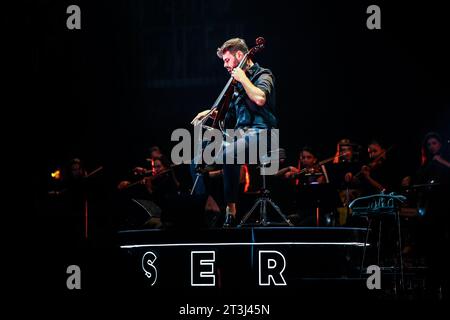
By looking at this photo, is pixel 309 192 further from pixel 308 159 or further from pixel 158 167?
pixel 158 167

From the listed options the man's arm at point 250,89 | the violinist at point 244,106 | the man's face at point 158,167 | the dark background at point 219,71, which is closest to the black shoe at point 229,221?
the violinist at point 244,106

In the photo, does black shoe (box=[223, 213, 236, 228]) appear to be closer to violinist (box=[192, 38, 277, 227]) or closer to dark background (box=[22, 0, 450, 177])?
violinist (box=[192, 38, 277, 227])

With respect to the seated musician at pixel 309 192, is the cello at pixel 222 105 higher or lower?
higher

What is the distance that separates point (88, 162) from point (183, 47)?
95.6 inches

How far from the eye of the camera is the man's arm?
589cm

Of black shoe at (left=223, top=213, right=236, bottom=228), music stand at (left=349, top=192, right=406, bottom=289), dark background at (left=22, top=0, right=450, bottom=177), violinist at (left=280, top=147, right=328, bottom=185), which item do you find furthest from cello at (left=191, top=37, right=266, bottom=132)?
dark background at (left=22, top=0, right=450, bottom=177)

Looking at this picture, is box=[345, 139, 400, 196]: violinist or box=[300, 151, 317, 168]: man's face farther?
box=[300, 151, 317, 168]: man's face

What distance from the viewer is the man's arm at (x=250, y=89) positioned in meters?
5.89

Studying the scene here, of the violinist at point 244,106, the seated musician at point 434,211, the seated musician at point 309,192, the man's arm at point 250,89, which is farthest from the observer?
the seated musician at point 309,192

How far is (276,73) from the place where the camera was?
10.3 m

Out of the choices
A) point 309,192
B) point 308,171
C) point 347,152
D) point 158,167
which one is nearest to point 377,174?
point 347,152

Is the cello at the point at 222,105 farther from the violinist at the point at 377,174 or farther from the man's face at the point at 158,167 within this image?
the man's face at the point at 158,167
